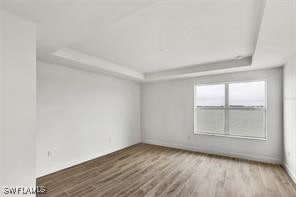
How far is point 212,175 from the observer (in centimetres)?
322

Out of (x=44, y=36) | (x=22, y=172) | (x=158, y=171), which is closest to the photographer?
(x=22, y=172)

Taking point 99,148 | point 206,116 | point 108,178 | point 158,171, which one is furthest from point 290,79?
point 99,148

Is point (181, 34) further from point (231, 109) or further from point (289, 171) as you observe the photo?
point (289, 171)

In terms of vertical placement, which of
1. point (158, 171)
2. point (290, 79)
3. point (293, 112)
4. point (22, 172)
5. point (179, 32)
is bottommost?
point (158, 171)

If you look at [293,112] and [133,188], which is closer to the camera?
[133,188]

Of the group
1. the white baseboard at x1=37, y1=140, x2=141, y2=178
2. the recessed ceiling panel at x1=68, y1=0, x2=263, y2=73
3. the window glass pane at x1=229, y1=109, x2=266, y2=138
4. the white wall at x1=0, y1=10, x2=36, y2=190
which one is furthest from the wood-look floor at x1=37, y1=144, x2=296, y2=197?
the recessed ceiling panel at x1=68, y1=0, x2=263, y2=73

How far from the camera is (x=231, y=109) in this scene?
4555 mm

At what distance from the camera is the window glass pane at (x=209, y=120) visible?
471 cm

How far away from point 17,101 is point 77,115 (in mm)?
2315

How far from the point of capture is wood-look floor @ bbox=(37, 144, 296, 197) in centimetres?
260

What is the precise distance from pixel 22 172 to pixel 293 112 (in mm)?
4350

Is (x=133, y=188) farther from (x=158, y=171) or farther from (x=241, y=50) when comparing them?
(x=241, y=50)

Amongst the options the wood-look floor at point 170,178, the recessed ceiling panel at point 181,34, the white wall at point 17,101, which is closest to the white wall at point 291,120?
the wood-look floor at point 170,178

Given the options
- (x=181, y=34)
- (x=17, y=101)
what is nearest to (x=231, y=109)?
(x=181, y=34)
